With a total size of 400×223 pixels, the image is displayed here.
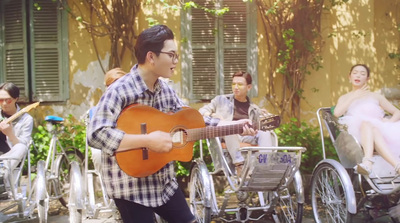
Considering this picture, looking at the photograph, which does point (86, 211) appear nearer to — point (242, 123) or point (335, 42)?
point (242, 123)

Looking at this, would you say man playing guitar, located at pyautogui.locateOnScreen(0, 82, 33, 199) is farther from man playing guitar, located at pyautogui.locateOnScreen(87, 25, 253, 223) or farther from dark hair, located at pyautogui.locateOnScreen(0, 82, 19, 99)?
man playing guitar, located at pyautogui.locateOnScreen(87, 25, 253, 223)

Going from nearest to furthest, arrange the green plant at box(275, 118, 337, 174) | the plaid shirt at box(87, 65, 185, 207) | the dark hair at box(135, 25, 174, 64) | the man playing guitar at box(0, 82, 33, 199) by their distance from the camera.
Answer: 1. the plaid shirt at box(87, 65, 185, 207)
2. the dark hair at box(135, 25, 174, 64)
3. the man playing guitar at box(0, 82, 33, 199)
4. the green plant at box(275, 118, 337, 174)

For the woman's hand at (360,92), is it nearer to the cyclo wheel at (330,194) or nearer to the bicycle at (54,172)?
the cyclo wheel at (330,194)

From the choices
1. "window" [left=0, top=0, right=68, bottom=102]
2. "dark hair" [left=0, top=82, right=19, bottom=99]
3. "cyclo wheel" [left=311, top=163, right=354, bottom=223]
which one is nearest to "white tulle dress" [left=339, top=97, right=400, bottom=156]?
"cyclo wheel" [left=311, top=163, right=354, bottom=223]

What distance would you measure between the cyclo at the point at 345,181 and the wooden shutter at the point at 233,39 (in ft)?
10.4

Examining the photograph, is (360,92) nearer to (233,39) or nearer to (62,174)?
(233,39)

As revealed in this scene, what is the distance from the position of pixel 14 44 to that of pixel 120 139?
6.90 meters

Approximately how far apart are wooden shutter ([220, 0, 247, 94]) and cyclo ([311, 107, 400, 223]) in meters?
3.16

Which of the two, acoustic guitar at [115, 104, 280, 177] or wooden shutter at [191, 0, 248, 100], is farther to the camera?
wooden shutter at [191, 0, 248, 100]

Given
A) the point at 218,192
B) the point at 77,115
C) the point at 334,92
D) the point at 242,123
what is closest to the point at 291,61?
the point at 334,92

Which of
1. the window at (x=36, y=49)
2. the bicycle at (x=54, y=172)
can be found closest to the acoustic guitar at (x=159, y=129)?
the bicycle at (x=54, y=172)

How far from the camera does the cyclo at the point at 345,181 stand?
5141 mm

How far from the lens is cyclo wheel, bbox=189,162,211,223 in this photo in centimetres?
534

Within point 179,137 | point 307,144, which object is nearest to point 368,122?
point 307,144
